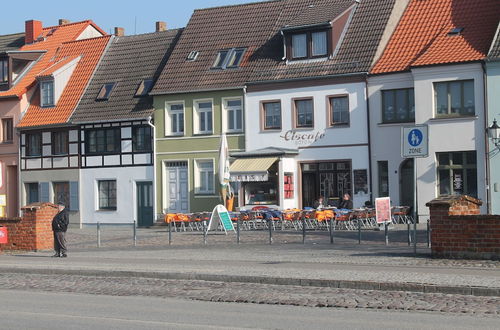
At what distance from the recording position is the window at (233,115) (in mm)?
45344

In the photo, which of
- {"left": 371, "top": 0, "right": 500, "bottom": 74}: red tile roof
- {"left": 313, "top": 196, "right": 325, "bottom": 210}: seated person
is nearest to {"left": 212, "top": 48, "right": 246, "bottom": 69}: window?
{"left": 371, "top": 0, "right": 500, "bottom": 74}: red tile roof

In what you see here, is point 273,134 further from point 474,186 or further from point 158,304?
point 158,304

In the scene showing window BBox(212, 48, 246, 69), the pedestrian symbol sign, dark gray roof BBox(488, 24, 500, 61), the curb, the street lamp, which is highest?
window BBox(212, 48, 246, 69)

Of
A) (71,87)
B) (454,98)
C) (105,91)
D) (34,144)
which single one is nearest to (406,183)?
(454,98)

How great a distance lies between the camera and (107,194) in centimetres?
4991

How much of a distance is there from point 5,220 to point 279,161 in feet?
50.8

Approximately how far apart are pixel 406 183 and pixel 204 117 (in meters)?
10.9

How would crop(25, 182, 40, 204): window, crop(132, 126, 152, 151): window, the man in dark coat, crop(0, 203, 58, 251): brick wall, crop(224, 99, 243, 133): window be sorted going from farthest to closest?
crop(25, 182, 40, 204): window
crop(132, 126, 152, 151): window
crop(224, 99, 243, 133): window
crop(0, 203, 58, 251): brick wall
the man in dark coat

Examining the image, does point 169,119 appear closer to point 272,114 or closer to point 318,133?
point 272,114

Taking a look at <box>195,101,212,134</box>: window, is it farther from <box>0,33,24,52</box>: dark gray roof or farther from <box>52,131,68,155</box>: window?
<box>0,33,24,52</box>: dark gray roof

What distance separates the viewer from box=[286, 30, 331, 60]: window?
43281 millimetres

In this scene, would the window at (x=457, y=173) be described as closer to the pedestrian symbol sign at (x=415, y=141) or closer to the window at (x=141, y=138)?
the window at (x=141, y=138)

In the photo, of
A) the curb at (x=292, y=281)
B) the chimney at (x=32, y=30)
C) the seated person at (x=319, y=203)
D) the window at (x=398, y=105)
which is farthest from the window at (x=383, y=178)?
the chimney at (x=32, y=30)

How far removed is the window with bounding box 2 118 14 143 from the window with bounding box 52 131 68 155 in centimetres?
310
